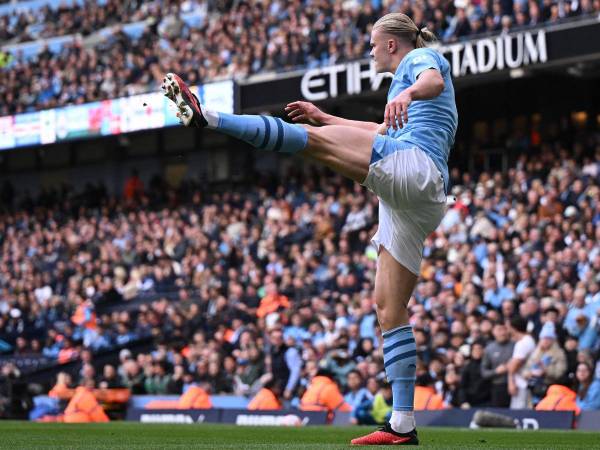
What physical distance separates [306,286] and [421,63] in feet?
44.9

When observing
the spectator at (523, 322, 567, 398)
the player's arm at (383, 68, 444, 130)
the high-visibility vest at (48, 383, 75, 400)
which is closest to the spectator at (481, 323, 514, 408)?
the spectator at (523, 322, 567, 398)

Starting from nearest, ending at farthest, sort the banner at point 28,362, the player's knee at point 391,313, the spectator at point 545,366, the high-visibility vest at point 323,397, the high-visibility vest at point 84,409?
the player's knee at point 391,313 < the spectator at point 545,366 < the high-visibility vest at point 323,397 < the high-visibility vest at point 84,409 < the banner at point 28,362

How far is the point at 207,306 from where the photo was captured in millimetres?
21031

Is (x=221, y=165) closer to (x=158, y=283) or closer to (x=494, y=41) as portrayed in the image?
(x=158, y=283)

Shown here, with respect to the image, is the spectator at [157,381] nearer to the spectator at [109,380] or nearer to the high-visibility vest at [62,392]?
the spectator at [109,380]

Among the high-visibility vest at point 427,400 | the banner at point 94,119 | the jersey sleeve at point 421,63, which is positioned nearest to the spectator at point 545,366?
the high-visibility vest at point 427,400

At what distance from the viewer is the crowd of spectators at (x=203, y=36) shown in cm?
2059

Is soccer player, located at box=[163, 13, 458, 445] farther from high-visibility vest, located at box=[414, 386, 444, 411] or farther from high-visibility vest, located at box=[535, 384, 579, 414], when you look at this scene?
high-visibility vest, located at box=[414, 386, 444, 411]

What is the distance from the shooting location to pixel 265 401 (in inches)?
609

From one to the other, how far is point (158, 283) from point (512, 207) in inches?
326

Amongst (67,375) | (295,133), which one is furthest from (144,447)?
(67,375)

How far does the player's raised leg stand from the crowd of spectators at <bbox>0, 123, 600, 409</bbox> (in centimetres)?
756

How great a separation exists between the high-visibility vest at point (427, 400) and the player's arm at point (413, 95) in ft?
26.2

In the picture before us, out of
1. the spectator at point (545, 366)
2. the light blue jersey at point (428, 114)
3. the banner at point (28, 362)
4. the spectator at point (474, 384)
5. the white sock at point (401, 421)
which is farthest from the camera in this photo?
the banner at point (28, 362)
